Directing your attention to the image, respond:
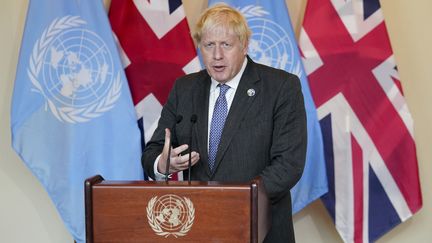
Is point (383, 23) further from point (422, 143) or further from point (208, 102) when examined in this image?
point (208, 102)

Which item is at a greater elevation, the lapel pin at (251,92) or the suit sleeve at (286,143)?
the lapel pin at (251,92)

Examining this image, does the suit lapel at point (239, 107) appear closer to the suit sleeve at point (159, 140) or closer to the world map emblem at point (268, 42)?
the suit sleeve at point (159, 140)

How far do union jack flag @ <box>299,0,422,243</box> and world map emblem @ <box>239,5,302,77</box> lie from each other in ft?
0.39

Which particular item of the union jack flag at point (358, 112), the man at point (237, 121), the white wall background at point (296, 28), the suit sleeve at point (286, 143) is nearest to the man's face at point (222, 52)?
the man at point (237, 121)

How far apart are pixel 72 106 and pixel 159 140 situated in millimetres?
1177

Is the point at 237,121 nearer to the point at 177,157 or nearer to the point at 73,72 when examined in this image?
the point at 177,157

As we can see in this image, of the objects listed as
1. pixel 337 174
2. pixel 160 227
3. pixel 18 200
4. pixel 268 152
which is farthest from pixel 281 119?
pixel 18 200

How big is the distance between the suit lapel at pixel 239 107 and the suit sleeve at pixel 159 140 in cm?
19

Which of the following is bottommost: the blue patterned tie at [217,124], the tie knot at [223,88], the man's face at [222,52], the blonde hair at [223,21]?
the blue patterned tie at [217,124]

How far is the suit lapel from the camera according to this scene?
1.80 meters

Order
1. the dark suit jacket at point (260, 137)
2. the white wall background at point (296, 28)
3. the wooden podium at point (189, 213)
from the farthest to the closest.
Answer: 1. the white wall background at point (296, 28)
2. the dark suit jacket at point (260, 137)
3. the wooden podium at point (189, 213)

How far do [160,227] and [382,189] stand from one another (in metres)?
2.00

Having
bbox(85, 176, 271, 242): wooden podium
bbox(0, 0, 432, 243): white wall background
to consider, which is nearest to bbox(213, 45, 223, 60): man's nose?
bbox(85, 176, 271, 242): wooden podium

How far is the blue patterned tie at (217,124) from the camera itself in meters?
1.83
